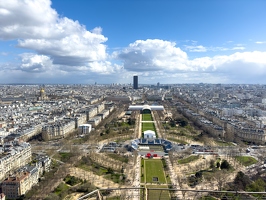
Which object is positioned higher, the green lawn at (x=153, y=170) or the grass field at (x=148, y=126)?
the grass field at (x=148, y=126)

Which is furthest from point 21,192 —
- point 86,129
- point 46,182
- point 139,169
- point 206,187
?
point 86,129

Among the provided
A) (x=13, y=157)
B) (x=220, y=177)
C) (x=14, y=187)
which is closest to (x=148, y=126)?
(x=220, y=177)

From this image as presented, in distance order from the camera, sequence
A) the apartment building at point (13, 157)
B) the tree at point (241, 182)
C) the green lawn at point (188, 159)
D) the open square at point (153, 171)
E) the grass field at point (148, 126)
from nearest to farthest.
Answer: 1. the tree at point (241, 182)
2. the open square at point (153, 171)
3. the apartment building at point (13, 157)
4. the green lawn at point (188, 159)
5. the grass field at point (148, 126)

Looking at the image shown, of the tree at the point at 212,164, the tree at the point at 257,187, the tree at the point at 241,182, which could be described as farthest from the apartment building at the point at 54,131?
the tree at the point at 257,187

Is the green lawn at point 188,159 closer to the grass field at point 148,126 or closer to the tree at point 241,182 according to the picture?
the tree at point 241,182

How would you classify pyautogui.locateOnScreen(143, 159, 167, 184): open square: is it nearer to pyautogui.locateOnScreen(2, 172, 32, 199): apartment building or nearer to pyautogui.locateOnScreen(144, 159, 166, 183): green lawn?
pyautogui.locateOnScreen(144, 159, 166, 183): green lawn

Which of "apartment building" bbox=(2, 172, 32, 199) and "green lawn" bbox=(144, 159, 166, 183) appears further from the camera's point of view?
"green lawn" bbox=(144, 159, 166, 183)

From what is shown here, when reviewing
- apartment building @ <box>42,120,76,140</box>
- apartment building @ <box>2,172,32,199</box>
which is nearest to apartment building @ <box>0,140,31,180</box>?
apartment building @ <box>2,172,32,199</box>
